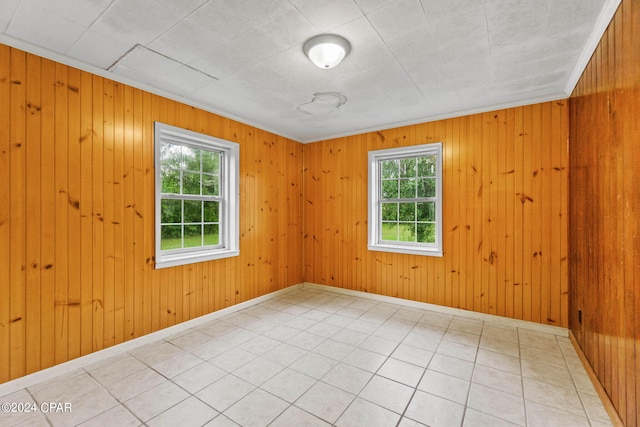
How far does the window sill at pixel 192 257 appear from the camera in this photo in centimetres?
300

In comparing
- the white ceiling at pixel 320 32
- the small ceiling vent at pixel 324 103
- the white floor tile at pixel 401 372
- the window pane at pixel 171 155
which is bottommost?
the white floor tile at pixel 401 372

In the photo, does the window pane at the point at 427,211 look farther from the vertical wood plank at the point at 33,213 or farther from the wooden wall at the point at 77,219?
the vertical wood plank at the point at 33,213

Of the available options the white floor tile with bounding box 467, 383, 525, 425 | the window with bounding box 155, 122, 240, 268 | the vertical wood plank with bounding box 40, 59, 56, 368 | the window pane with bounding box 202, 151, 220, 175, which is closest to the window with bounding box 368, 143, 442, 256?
the white floor tile with bounding box 467, 383, 525, 425

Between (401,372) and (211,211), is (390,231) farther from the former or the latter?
(211,211)

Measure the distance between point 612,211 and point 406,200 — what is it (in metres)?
2.35

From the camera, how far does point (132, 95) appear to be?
9.02 ft

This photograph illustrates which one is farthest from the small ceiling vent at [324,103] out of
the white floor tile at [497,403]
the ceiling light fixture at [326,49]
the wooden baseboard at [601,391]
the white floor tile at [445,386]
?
the wooden baseboard at [601,391]

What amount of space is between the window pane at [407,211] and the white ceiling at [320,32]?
4.76 ft

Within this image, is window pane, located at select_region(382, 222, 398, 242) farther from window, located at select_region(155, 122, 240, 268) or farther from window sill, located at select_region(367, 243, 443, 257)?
window, located at select_region(155, 122, 240, 268)

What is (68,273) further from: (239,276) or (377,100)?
(377,100)

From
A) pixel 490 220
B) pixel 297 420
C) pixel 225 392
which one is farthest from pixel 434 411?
pixel 490 220

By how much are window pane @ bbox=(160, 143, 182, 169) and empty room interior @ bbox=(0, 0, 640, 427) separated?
0.04 meters

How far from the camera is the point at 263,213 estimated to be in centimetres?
425

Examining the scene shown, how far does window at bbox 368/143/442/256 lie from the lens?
3814 mm
